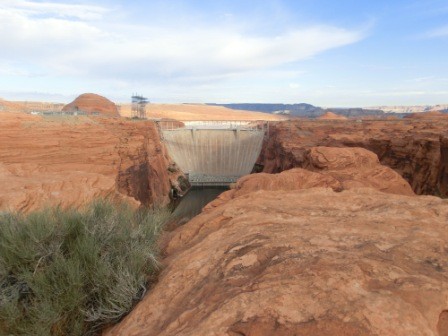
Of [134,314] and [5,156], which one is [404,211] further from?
[5,156]

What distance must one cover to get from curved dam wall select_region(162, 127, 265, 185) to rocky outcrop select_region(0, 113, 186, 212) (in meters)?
10.4

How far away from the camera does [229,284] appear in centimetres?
330

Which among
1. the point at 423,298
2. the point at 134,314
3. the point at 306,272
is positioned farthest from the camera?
the point at 134,314

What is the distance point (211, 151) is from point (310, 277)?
118ft

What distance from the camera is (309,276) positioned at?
3055mm

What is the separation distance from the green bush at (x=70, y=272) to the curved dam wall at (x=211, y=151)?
32.7 m

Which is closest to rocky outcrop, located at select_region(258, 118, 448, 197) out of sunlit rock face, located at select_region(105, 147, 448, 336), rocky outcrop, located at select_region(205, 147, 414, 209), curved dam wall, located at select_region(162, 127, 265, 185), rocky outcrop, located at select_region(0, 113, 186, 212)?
rocky outcrop, located at select_region(205, 147, 414, 209)

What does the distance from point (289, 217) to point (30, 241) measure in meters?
3.54

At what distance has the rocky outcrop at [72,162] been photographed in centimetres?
988

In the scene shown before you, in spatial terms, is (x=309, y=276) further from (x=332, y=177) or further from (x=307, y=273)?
(x=332, y=177)

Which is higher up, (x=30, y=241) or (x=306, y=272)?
(x=306, y=272)

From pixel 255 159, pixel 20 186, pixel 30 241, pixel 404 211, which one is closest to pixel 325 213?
pixel 404 211

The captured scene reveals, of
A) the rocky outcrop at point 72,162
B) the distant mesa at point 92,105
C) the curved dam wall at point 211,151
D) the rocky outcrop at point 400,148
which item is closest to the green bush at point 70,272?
the rocky outcrop at point 72,162

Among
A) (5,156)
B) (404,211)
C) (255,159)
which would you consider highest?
(404,211)
